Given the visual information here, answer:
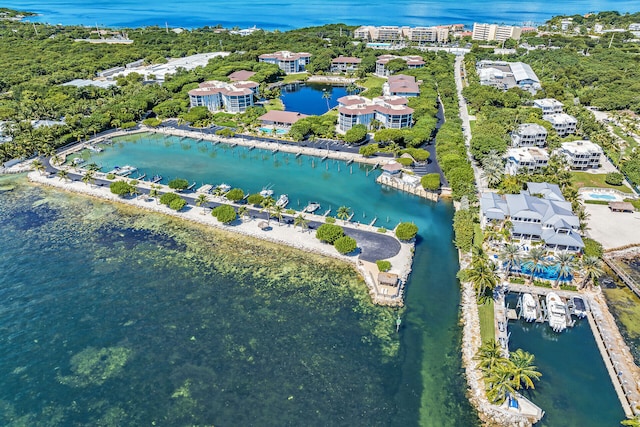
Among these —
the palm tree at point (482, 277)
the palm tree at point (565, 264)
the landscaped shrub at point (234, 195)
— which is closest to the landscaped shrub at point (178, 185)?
the landscaped shrub at point (234, 195)

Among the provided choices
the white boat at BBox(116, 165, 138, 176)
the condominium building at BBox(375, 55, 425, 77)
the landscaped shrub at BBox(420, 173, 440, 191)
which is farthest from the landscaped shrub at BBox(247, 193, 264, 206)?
the condominium building at BBox(375, 55, 425, 77)

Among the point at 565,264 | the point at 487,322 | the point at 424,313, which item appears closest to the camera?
the point at 487,322

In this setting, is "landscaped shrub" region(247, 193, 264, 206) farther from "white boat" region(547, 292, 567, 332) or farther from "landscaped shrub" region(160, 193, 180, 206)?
"white boat" region(547, 292, 567, 332)

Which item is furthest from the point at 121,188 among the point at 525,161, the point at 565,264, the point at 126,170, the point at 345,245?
the point at 525,161

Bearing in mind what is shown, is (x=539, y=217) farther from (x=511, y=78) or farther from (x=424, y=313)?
(x=511, y=78)

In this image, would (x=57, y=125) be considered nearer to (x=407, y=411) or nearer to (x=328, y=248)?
(x=328, y=248)

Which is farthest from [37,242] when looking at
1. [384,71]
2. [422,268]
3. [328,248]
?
[384,71]
